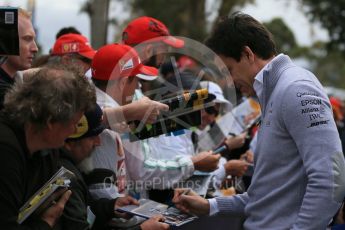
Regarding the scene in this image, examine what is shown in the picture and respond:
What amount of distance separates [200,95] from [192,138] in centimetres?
135

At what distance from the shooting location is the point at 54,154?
232 cm

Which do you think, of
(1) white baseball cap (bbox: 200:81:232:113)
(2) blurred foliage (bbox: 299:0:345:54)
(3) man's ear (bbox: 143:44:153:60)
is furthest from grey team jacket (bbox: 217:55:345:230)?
(2) blurred foliage (bbox: 299:0:345:54)

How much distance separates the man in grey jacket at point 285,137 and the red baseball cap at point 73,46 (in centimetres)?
199

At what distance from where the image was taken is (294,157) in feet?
7.45

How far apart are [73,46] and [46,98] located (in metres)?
2.53

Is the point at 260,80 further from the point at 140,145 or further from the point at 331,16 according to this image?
the point at 331,16

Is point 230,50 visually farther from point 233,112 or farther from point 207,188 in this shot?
point 233,112

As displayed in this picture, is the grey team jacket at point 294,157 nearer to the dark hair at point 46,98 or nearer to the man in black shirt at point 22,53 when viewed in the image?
the dark hair at point 46,98

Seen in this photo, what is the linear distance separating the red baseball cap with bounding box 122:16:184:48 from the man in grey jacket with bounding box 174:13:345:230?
5.07 feet

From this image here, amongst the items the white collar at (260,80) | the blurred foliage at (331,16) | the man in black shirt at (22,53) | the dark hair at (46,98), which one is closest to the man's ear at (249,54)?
the white collar at (260,80)

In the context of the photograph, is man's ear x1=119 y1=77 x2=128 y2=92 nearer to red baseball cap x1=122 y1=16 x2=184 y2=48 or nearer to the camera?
the camera

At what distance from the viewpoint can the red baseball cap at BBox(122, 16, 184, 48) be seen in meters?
4.19

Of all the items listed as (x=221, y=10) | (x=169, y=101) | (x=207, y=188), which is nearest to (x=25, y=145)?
(x=169, y=101)

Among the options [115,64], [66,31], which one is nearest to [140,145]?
[115,64]
